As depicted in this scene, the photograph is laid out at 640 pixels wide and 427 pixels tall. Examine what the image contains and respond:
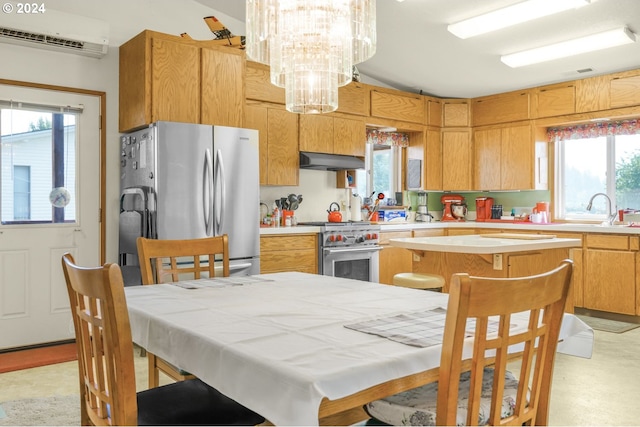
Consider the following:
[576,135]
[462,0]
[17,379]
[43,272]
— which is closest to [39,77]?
[43,272]

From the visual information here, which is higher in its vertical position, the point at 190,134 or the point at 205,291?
the point at 190,134

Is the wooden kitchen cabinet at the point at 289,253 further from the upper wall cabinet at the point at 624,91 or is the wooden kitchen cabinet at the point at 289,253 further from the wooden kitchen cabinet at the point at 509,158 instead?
the upper wall cabinet at the point at 624,91

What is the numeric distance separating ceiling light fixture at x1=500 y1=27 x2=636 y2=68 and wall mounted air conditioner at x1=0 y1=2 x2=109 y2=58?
372 cm

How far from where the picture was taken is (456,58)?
5336mm

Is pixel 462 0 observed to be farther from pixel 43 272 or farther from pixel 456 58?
pixel 43 272

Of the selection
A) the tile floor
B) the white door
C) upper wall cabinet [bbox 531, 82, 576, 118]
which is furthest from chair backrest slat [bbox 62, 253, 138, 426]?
upper wall cabinet [bbox 531, 82, 576, 118]

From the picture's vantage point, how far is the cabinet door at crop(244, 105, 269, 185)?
15.5 feet

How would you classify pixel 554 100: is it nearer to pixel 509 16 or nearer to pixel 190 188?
pixel 509 16

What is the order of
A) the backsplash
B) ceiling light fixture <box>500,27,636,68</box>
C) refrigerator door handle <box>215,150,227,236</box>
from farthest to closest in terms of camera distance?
the backsplash, ceiling light fixture <box>500,27,636,68</box>, refrigerator door handle <box>215,150,227,236</box>

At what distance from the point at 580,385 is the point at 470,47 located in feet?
10.9

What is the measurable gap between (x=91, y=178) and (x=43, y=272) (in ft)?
2.66

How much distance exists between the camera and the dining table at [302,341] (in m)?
1.02

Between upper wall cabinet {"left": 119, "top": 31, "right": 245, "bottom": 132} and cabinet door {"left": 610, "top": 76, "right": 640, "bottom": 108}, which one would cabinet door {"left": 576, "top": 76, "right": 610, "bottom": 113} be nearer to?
cabinet door {"left": 610, "top": 76, "right": 640, "bottom": 108}

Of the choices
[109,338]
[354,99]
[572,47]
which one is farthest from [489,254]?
[354,99]
